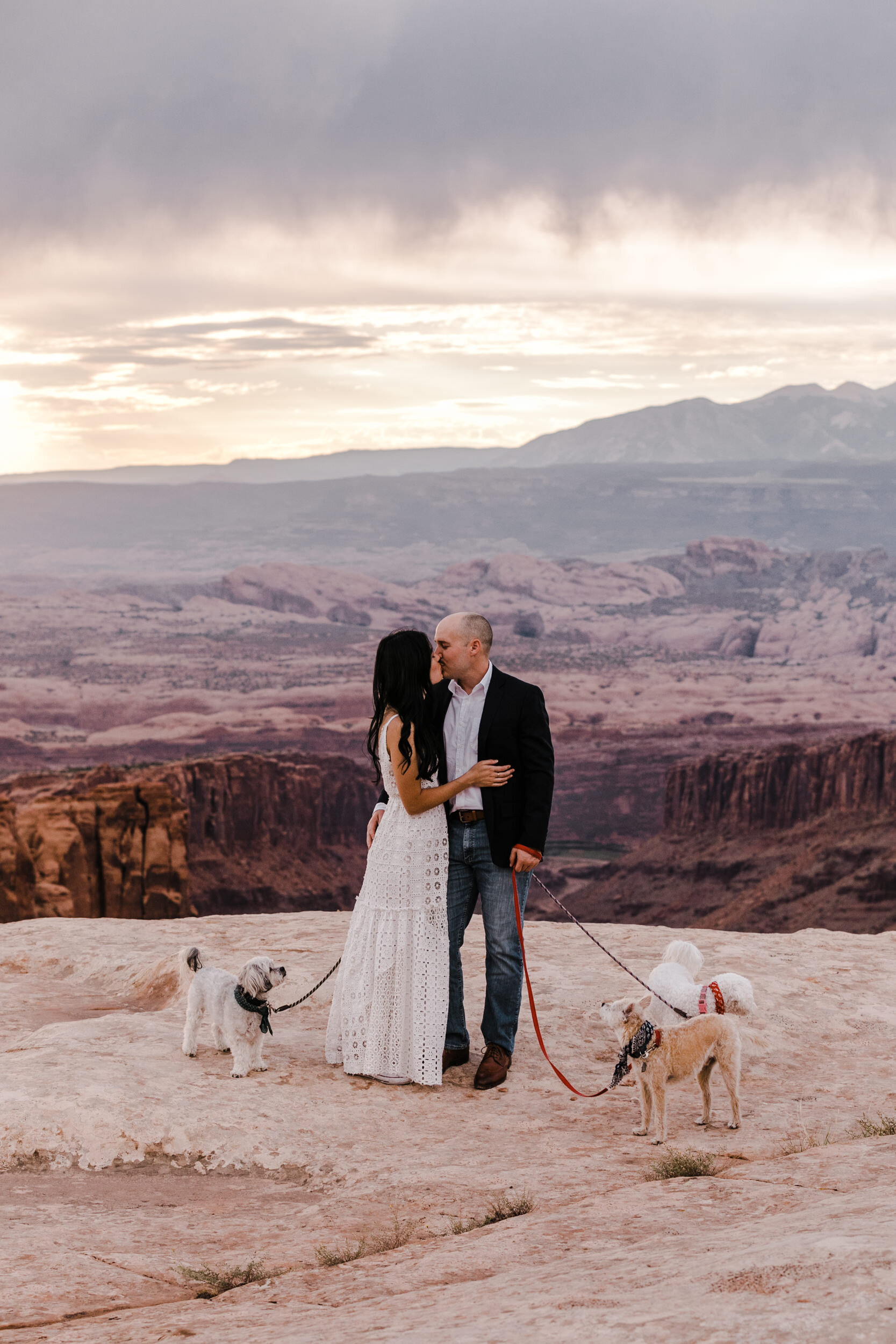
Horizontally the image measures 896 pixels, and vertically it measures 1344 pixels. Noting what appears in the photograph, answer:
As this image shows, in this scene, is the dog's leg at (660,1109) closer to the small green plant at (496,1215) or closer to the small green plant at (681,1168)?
the small green plant at (681,1168)

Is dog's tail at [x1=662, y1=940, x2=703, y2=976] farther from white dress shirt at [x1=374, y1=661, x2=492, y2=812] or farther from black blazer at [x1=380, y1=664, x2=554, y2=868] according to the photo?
white dress shirt at [x1=374, y1=661, x2=492, y2=812]

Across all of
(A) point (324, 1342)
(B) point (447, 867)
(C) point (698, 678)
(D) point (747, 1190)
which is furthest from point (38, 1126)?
(C) point (698, 678)

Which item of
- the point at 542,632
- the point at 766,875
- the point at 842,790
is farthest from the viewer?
the point at 542,632

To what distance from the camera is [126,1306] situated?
11.6 ft

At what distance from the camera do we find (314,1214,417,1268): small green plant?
382 cm

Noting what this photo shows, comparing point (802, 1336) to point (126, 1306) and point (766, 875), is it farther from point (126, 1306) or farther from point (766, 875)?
point (766, 875)

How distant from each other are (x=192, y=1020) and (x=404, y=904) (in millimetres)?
1258

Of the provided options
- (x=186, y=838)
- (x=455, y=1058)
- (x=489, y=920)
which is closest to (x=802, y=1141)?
(x=489, y=920)

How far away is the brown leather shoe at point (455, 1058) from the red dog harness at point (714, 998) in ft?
4.10

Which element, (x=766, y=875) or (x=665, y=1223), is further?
(x=766, y=875)

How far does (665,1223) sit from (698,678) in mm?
151989

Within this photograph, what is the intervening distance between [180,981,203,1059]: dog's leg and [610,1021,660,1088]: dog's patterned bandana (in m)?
2.08

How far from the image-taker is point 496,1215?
4176 mm

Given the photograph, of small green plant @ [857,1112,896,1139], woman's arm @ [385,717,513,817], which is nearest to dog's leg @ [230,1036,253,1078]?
woman's arm @ [385,717,513,817]
